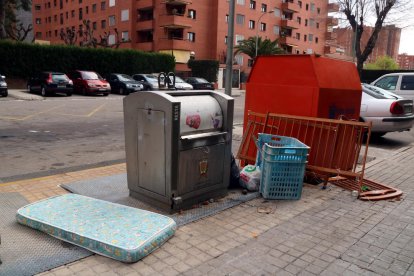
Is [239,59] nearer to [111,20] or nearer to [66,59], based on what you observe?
[111,20]

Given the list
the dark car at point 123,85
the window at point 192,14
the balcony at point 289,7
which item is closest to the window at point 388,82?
the dark car at point 123,85

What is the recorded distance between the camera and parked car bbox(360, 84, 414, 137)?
9.51m

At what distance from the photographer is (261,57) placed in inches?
251

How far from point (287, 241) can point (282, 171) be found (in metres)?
1.31

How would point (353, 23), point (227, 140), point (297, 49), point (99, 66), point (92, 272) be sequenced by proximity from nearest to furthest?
point (92, 272) < point (227, 140) < point (353, 23) < point (99, 66) < point (297, 49)

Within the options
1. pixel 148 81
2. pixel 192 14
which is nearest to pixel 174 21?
pixel 192 14

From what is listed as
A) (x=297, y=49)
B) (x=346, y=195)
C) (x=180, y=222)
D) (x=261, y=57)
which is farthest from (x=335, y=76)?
(x=297, y=49)

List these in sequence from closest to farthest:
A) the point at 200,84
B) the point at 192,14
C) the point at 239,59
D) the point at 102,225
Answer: the point at 102,225
the point at 200,84
the point at 192,14
the point at 239,59

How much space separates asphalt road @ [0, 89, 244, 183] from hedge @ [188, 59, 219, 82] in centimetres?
3083

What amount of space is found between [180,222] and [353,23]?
27162 millimetres

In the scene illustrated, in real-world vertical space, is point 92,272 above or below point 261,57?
below

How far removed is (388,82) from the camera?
547 inches

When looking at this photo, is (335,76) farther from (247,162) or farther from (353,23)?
(353,23)

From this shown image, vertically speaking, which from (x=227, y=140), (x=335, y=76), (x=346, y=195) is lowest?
(x=346, y=195)
